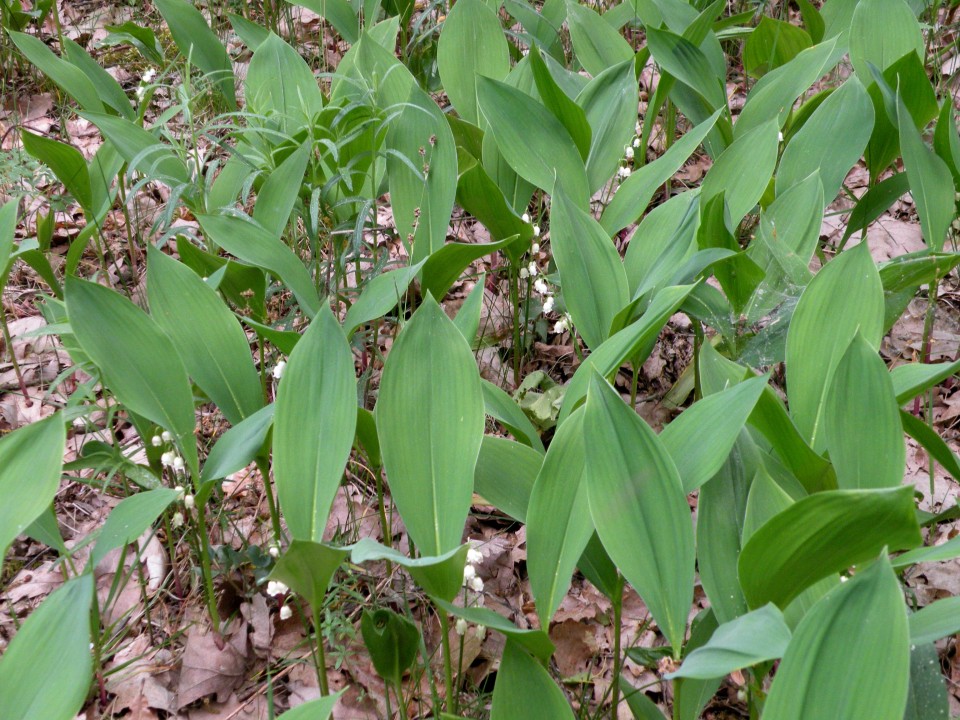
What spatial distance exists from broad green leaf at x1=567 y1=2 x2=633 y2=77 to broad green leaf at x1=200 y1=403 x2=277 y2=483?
1.57m

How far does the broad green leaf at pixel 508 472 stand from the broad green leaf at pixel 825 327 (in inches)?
17.4

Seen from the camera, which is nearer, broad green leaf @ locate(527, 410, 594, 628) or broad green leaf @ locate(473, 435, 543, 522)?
broad green leaf @ locate(527, 410, 594, 628)

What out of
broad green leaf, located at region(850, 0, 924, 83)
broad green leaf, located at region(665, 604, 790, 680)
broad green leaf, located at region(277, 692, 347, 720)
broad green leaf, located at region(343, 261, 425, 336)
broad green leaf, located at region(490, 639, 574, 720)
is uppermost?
broad green leaf, located at region(850, 0, 924, 83)

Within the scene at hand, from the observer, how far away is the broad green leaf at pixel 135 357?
5.10 feet

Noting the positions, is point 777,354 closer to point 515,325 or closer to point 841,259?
point 841,259

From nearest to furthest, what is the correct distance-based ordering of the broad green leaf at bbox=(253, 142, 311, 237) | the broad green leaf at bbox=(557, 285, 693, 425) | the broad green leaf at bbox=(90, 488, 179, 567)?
the broad green leaf at bbox=(90, 488, 179, 567) → the broad green leaf at bbox=(557, 285, 693, 425) → the broad green leaf at bbox=(253, 142, 311, 237)

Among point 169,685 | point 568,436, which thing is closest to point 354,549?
point 568,436

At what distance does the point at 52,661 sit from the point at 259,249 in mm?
974

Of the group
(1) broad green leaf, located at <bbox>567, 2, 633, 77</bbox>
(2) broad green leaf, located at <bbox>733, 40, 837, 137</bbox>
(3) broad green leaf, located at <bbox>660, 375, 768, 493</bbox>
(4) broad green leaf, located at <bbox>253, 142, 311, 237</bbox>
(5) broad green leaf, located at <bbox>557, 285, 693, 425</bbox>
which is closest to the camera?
(3) broad green leaf, located at <bbox>660, 375, 768, 493</bbox>

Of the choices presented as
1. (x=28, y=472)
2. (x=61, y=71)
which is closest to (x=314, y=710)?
(x=28, y=472)

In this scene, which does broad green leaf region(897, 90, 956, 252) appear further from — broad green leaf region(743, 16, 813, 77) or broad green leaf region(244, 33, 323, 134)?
broad green leaf region(244, 33, 323, 134)

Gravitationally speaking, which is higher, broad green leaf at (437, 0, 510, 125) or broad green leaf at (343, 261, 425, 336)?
broad green leaf at (437, 0, 510, 125)

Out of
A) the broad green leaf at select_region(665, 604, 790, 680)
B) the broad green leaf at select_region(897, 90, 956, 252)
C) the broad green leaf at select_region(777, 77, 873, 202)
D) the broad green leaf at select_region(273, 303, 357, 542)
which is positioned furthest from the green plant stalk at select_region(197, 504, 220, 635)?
the broad green leaf at select_region(897, 90, 956, 252)

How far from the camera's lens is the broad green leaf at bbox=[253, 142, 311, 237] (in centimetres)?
206
